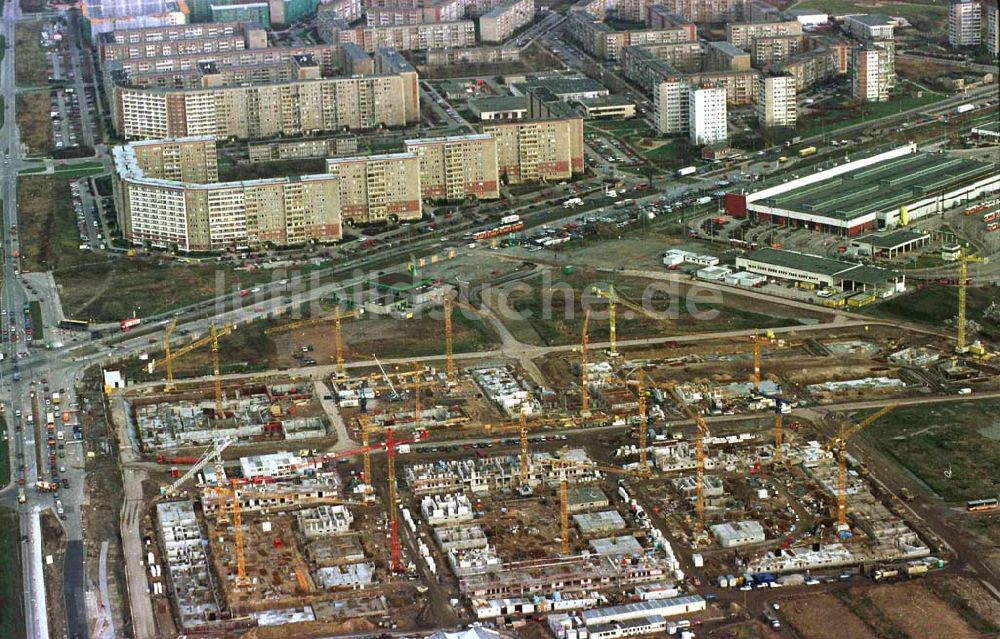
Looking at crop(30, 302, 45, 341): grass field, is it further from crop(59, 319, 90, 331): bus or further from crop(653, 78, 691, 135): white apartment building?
crop(653, 78, 691, 135): white apartment building

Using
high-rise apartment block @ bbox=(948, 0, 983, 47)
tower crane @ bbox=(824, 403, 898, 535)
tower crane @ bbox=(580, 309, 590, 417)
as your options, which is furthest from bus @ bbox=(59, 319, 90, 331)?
high-rise apartment block @ bbox=(948, 0, 983, 47)

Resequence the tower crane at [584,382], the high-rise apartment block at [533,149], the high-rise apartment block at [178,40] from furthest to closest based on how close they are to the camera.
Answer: the high-rise apartment block at [178,40] < the high-rise apartment block at [533,149] < the tower crane at [584,382]

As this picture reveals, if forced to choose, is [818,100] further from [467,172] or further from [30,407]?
[30,407]

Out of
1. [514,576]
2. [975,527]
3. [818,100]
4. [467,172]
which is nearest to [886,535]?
[975,527]

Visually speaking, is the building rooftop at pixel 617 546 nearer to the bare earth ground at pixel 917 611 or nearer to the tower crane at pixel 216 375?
the bare earth ground at pixel 917 611

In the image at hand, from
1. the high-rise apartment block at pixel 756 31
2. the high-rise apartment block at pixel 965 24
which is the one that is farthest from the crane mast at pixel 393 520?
the high-rise apartment block at pixel 965 24

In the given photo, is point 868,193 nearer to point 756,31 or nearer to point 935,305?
point 935,305
